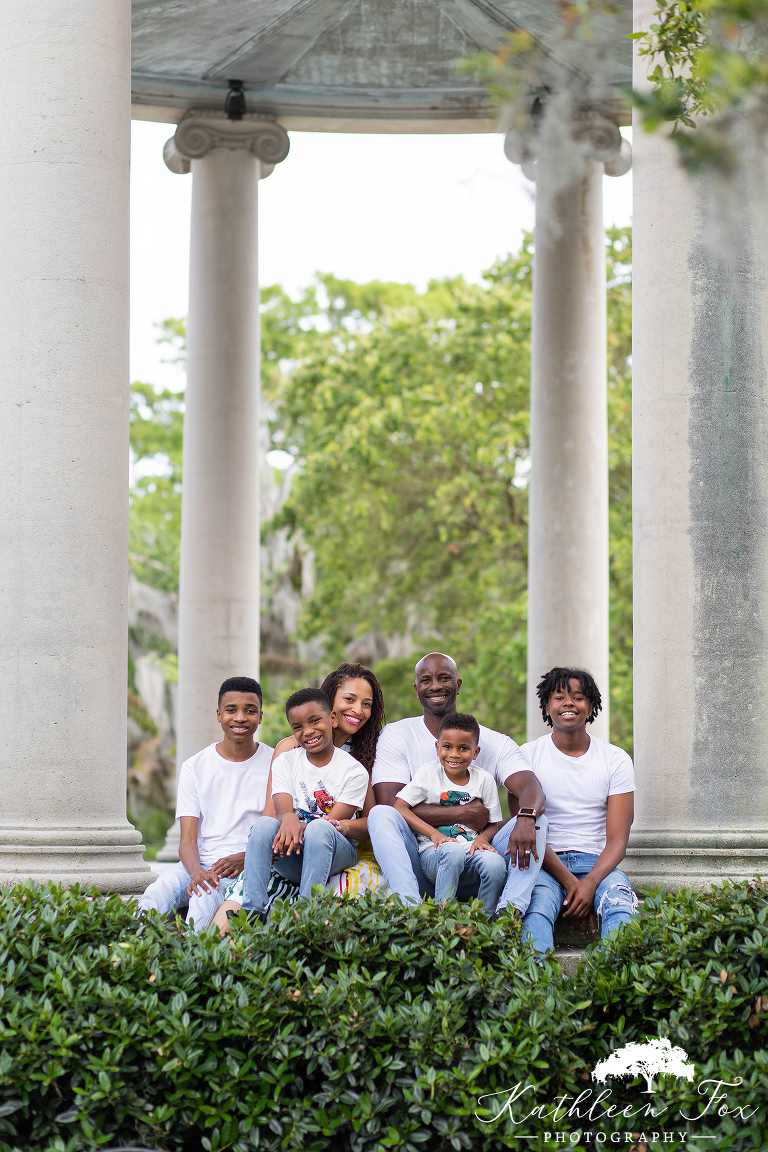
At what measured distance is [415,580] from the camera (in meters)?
80.8

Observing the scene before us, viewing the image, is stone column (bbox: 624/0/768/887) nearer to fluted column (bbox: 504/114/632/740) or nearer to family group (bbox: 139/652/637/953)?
family group (bbox: 139/652/637/953)

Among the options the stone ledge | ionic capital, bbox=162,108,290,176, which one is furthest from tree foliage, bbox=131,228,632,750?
the stone ledge

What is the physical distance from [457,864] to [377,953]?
169 inches

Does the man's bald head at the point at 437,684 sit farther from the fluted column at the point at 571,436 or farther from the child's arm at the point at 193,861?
the fluted column at the point at 571,436

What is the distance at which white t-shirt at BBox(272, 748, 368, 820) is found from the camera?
83.3 ft

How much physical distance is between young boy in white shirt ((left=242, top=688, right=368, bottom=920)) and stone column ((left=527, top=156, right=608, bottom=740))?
20823 mm

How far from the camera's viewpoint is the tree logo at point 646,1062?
695 inches

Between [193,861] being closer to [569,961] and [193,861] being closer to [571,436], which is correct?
[569,961]

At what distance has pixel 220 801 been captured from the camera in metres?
26.9

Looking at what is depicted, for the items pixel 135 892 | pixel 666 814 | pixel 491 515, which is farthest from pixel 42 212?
pixel 491 515

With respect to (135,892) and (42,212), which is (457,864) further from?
(42,212)

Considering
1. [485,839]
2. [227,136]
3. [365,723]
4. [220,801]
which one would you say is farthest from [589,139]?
[485,839]

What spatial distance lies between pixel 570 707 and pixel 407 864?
17.3 ft

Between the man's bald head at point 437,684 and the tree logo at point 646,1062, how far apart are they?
31.9 ft
